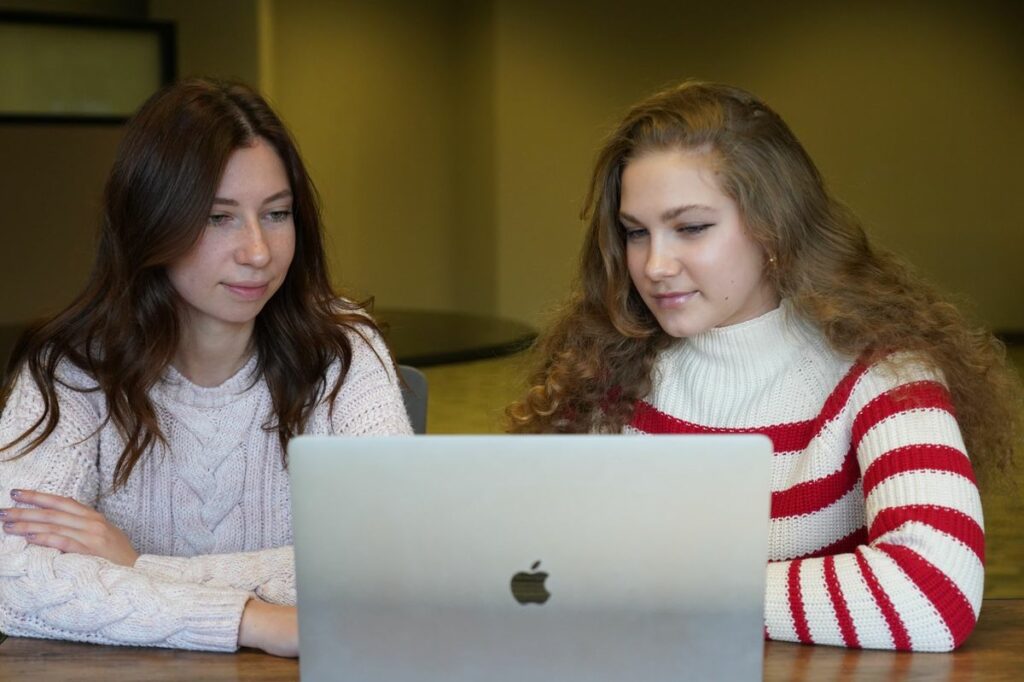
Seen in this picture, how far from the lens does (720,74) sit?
996 centimetres

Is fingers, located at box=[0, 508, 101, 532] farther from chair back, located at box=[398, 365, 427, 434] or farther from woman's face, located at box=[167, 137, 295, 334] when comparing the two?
chair back, located at box=[398, 365, 427, 434]

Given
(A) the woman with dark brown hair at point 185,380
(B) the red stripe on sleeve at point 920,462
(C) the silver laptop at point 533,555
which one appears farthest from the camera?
(A) the woman with dark brown hair at point 185,380

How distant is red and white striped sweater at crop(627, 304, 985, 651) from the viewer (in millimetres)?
1613

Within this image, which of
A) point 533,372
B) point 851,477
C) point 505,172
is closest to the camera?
point 851,477

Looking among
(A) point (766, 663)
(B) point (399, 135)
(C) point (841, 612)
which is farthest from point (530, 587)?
(B) point (399, 135)

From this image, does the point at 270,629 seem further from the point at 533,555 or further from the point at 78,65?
the point at 78,65

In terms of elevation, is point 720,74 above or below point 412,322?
above

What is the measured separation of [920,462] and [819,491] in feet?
0.80

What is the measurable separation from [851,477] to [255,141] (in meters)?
1.04

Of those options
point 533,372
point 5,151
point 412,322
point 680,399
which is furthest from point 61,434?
point 412,322

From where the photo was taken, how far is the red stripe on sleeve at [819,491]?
6.48 feet

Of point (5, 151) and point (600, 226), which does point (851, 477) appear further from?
point (5, 151)

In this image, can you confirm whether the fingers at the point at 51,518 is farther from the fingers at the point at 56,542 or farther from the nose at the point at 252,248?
the nose at the point at 252,248

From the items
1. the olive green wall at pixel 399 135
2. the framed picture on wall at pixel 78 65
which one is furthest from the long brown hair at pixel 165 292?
the olive green wall at pixel 399 135
